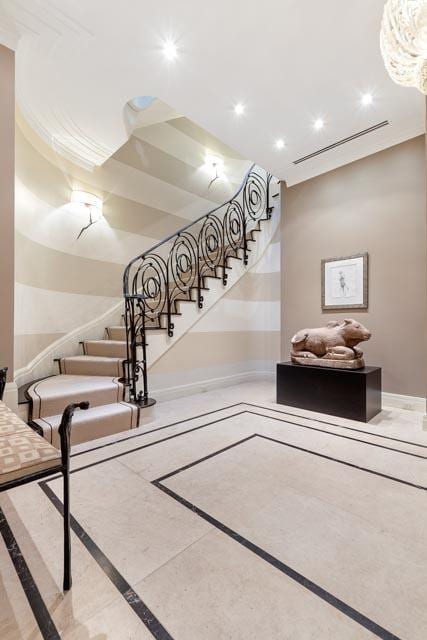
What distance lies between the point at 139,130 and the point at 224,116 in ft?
7.21

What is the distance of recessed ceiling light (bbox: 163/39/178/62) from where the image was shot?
2.54 metres

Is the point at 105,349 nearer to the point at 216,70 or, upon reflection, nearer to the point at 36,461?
the point at 36,461

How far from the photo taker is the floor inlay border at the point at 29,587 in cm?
98

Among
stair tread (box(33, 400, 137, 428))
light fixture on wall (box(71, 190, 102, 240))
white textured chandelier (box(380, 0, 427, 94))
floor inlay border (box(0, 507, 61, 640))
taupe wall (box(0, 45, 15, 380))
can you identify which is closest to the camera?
floor inlay border (box(0, 507, 61, 640))

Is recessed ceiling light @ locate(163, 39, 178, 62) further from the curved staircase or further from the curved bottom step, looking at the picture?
the curved bottom step

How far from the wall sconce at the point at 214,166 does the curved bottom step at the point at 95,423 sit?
4.84 metres

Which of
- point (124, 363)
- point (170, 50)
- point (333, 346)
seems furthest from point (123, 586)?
point (170, 50)

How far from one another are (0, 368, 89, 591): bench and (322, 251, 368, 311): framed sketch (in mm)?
3586

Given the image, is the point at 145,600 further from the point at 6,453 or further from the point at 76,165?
the point at 76,165

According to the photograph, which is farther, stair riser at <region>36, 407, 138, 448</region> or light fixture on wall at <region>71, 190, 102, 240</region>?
light fixture on wall at <region>71, 190, 102, 240</region>

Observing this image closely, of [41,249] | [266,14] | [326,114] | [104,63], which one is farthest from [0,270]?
[326,114]

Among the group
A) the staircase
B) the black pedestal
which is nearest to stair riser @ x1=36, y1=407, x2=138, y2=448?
the staircase

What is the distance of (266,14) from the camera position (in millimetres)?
2320

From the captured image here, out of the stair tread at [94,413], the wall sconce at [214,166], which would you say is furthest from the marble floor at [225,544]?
the wall sconce at [214,166]
